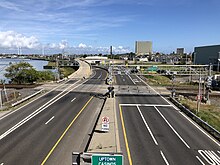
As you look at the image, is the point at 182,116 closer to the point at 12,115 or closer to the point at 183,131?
the point at 183,131

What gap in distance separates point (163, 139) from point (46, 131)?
12.7m

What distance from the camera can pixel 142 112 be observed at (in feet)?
107

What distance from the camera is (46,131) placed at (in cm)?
2356

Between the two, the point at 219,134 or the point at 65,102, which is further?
the point at 65,102

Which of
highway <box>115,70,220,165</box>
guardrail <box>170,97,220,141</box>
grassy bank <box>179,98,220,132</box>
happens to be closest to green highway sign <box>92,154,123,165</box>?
highway <box>115,70,220,165</box>

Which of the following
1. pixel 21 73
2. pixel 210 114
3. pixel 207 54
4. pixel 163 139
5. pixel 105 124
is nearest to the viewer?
pixel 163 139

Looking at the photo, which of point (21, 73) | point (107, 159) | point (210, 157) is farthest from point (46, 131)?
point (21, 73)

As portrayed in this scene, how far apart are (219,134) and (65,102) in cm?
2609

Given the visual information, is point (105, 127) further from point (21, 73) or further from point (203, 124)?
point (21, 73)

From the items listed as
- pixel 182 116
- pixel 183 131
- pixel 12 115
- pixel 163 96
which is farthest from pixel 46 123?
pixel 163 96

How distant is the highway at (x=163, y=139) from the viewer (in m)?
17.4

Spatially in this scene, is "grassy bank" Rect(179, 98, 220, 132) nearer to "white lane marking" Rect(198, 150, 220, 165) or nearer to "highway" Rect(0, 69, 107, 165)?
Answer: "white lane marking" Rect(198, 150, 220, 165)

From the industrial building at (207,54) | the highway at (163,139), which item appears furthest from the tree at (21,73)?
the industrial building at (207,54)

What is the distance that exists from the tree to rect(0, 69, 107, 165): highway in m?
38.1
